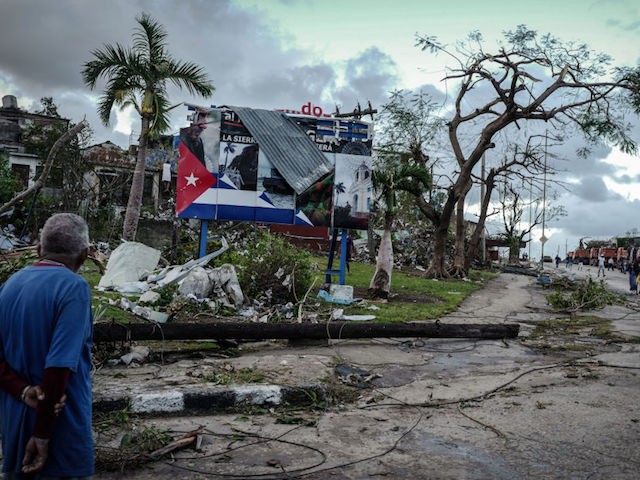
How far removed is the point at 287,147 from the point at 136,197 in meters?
6.92

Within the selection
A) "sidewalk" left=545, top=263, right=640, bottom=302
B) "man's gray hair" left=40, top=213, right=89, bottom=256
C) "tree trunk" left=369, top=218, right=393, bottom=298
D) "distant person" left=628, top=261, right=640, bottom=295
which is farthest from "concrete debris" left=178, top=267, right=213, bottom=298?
"distant person" left=628, top=261, right=640, bottom=295

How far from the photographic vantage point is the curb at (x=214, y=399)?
4.66m

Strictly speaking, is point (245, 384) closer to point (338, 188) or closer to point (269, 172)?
point (269, 172)

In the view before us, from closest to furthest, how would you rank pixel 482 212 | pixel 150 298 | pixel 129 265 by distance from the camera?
pixel 150 298 < pixel 129 265 < pixel 482 212

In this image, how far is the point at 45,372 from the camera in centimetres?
223

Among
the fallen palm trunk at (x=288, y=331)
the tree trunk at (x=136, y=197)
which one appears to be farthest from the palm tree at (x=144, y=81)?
the fallen palm trunk at (x=288, y=331)

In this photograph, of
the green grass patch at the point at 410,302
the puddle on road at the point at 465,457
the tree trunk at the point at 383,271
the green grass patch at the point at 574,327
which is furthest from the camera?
the tree trunk at the point at 383,271

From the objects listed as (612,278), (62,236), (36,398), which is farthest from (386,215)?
(612,278)

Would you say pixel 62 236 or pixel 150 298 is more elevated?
pixel 62 236

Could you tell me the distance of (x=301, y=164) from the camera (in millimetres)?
12438

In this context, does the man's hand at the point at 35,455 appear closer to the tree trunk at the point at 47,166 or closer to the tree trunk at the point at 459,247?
the tree trunk at the point at 47,166

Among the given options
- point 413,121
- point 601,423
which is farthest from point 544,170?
point 601,423

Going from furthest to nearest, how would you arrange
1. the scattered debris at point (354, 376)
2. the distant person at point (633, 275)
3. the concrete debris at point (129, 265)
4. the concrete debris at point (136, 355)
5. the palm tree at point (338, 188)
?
the distant person at point (633, 275)
the palm tree at point (338, 188)
the concrete debris at point (129, 265)
the concrete debris at point (136, 355)
the scattered debris at point (354, 376)

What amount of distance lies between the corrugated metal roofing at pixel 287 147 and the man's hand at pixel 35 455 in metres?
10.3
